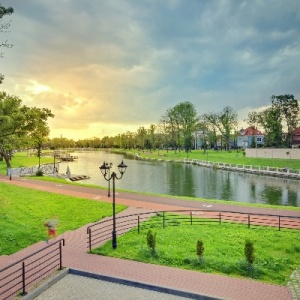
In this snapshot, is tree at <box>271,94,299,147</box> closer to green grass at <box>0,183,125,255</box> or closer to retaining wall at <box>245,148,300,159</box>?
retaining wall at <box>245,148,300,159</box>

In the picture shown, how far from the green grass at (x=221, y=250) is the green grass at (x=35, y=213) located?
13.7 feet

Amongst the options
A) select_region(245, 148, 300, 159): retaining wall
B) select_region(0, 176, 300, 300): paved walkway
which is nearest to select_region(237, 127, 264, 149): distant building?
select_region(245, 148, 300, 159): retaining wall

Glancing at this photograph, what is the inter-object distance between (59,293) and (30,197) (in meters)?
17.8

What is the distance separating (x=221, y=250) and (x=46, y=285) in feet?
26.0

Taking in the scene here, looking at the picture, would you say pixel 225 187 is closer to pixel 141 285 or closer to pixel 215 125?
pixel 141 285

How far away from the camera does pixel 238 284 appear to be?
11336 millimetres

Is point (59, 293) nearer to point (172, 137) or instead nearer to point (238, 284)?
point (238, 284)

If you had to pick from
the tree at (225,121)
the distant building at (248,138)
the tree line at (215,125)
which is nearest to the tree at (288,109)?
the tree line at (215,125)

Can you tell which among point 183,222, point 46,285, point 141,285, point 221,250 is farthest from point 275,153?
point 46,285

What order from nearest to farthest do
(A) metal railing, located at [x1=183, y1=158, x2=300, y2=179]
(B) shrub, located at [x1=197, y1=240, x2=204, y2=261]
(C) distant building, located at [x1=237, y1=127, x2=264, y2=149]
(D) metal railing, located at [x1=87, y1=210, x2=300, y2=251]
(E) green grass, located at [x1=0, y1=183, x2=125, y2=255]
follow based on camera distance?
(B) shrub, located at [x1=197, y1=240, x2=204, y2=261], (E) green grass, located at [x1=0, y1=183, x2=125, y2=255], (D) metal railing, located at [x1=87, y1=210, x2=300, y2=251], (A) metal railing, located at [x1=183, y1=158, x2=300, y2=179], (C) distant building, located at [x1=237, y1=127, x2=264, y2=149]

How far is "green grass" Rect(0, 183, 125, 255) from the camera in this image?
16484 mm

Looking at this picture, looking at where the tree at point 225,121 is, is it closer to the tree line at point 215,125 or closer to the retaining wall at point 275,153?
the tree line at point 215,125

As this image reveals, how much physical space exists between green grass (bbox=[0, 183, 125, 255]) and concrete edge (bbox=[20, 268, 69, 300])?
3.93 m

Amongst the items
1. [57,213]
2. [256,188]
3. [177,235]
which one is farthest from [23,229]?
[256,188]
